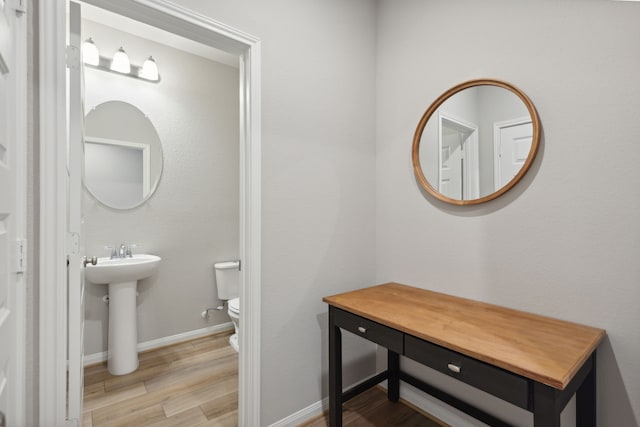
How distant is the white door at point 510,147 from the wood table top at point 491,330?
2.09ft

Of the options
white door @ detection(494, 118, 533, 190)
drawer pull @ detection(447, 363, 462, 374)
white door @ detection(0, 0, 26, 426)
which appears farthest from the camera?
white door @ detection(494, 118, 533, 190)

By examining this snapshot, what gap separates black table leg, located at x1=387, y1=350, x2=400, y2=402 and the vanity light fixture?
2930 millimetres

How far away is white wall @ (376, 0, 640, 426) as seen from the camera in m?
1.18

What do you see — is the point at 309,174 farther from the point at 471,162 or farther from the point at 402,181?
the point at 471,162

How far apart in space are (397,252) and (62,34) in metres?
1.92

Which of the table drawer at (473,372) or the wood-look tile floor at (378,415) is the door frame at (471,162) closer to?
the table drawer at (473,372)

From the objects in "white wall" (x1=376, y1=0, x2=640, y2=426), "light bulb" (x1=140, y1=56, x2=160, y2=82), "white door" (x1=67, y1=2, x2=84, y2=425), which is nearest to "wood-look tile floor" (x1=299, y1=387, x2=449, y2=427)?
"white wall" (x1=376, y1=0, x2=640, y2=426)

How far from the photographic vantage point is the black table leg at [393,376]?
6.42ft

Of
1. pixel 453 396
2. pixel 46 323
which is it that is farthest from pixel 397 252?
pixel 46 323

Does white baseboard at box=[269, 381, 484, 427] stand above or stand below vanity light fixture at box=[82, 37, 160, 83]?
below

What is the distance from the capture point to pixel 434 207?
1799 mm

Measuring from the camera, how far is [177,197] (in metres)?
2.88

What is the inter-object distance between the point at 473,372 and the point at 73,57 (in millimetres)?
1968

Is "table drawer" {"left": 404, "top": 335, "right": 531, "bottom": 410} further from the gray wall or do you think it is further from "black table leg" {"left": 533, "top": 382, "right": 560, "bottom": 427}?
the gray wall
